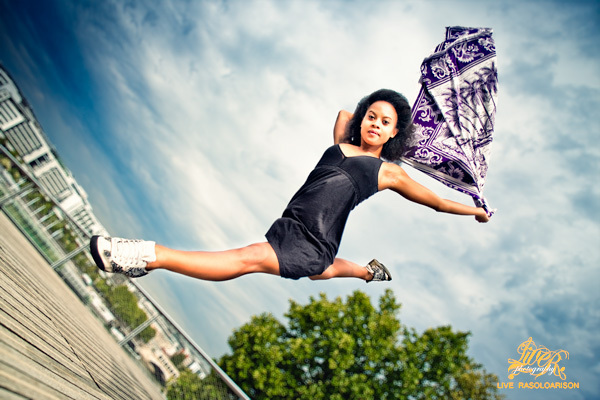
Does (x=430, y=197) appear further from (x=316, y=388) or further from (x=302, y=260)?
(x=316, y=388)

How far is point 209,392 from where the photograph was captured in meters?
6.30

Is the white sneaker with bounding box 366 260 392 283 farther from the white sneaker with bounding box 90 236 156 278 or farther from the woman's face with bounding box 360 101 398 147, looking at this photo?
the white sneaker with bounding box 90 236 156 278

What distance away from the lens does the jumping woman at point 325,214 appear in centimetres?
203

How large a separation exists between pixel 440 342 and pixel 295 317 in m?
7.12

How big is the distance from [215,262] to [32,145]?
58.1 m

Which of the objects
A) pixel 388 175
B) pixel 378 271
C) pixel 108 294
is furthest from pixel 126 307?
pixel 388 175

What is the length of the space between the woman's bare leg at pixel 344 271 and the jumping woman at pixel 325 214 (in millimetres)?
11

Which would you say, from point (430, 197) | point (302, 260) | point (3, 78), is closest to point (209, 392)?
point (302, 260)

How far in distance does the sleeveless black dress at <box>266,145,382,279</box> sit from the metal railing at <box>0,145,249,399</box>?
4.68 meters

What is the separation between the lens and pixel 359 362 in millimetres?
14391

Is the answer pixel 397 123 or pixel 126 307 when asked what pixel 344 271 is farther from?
pixel 126 307

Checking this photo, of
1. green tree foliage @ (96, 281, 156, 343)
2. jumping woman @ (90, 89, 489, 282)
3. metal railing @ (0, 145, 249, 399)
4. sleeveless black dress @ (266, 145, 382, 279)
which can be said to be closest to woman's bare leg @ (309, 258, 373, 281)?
jumping woman @ (90, 89, 489, 282)

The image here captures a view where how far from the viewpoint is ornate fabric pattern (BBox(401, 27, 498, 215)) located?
3.77 metres

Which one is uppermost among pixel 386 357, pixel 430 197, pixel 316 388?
pixel 386 357
